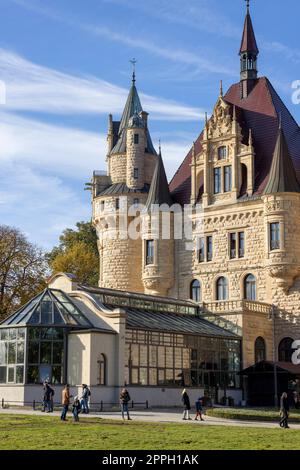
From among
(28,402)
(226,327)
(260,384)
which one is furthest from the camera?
(226,327)

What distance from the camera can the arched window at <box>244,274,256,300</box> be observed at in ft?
182

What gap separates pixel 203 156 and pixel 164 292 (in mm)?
10238

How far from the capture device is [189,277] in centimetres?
5875

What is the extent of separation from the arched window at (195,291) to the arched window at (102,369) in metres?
16.5

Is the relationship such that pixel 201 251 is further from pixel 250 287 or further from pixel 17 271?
pixel 17 271

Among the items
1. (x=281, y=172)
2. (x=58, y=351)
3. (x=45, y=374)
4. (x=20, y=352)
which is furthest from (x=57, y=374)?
(x=281, y=172)

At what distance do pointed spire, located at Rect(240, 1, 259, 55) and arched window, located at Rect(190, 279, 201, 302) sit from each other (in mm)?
18998

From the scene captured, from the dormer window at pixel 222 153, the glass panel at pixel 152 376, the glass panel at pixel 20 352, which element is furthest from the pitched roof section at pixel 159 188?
the glass panel at pixel 20 352

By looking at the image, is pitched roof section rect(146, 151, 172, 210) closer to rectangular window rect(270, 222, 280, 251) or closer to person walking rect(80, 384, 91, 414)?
rectangular window rect(270, 222, 280, 251)

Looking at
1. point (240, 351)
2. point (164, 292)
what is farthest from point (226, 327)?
point (164, 292)

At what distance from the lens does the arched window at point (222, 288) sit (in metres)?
57.1

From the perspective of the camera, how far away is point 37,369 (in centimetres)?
4228

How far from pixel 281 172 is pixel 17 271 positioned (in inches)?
886

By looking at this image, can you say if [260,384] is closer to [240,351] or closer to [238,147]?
[240,351]
